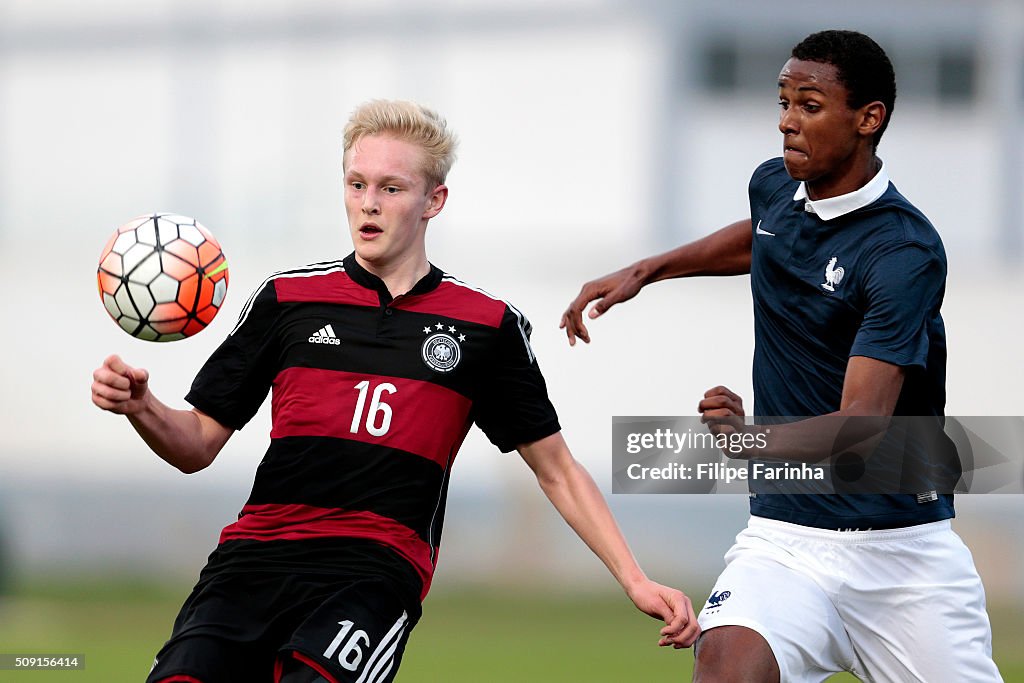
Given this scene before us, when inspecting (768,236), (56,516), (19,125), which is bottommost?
(56,516)

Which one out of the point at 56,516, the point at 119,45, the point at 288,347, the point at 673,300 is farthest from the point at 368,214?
the point at 119,45

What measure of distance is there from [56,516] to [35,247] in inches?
120

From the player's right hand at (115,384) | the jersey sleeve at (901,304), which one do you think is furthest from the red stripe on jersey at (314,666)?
the jersey sleeve at (901,304)

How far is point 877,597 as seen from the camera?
4.88m

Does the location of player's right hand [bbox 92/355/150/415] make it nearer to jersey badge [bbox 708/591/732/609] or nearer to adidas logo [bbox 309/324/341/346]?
adidas logo [bbox 309/324/341/346]

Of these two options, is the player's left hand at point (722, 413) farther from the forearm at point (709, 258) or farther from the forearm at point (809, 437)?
the forearm at point (709, 258)

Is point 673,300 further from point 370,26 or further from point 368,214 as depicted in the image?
point 368,214

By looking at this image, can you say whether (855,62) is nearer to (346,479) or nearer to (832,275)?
(832,275)

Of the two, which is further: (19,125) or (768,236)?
(19,125)

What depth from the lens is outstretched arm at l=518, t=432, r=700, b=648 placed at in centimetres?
438

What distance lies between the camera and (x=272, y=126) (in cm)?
1698

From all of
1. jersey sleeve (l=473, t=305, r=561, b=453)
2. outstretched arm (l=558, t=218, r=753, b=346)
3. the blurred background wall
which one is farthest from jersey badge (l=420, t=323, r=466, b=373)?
the blurred background wall

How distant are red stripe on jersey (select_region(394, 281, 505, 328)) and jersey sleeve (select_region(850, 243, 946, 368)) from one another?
110cm

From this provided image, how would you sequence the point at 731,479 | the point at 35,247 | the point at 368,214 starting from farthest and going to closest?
1. the point at 35,247
2. the point at 731,479
3. the point at 368,214
